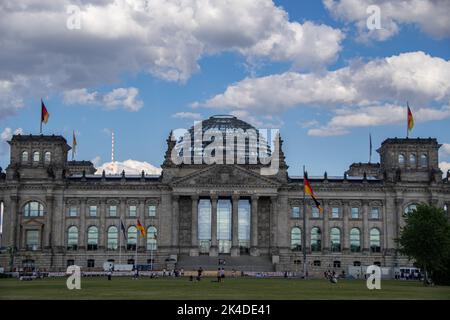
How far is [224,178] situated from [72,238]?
3159 centimetres

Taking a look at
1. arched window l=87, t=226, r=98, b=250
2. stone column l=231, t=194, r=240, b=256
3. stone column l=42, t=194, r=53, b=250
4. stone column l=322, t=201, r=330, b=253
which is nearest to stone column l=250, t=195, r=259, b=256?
stone column l=231, t=194, r=240, b=256

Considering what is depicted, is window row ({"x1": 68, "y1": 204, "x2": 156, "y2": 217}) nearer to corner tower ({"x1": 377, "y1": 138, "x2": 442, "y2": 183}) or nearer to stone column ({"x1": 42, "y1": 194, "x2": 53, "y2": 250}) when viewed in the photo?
stone column ({"x1": 42, "y1": 194, "x2": 53, "y2": 250})

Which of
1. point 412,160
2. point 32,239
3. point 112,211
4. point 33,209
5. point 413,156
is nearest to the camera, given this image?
point 32,239

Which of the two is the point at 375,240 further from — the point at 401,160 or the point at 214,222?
the point at 214,222

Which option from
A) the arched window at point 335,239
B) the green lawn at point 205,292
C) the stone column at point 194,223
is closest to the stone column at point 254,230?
the stone column at point 194,223

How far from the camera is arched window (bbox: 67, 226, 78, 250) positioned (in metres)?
145

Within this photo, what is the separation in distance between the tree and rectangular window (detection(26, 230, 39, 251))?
76.5 metres

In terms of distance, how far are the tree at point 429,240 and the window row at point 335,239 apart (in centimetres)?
5209

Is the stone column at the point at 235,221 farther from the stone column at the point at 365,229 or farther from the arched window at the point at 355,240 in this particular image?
the stone column at the point at 365,229

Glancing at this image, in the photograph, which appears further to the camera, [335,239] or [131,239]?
[335,239]

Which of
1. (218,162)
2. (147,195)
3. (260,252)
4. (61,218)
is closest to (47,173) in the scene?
(61,218)

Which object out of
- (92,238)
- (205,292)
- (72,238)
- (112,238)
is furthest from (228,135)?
(205,292)

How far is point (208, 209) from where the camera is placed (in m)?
146

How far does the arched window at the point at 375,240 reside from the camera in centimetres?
14564
